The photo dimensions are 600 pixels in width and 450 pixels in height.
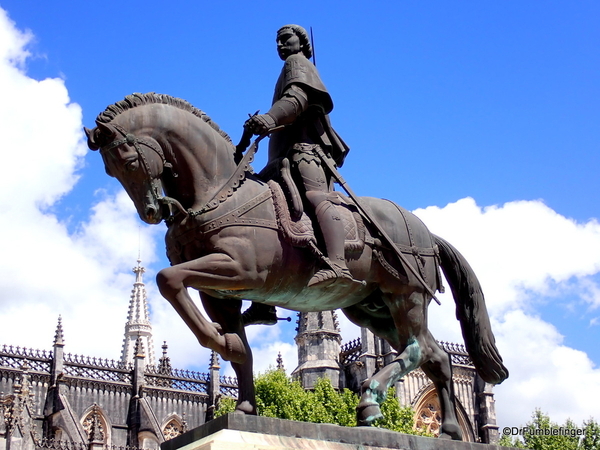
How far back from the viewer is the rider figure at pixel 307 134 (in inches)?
267

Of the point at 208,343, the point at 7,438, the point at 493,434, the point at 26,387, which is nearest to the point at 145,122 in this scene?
the point at 208,343

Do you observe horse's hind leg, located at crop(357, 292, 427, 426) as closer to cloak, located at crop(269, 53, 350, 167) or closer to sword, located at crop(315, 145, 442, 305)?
sword, located at crop(315, 145, 442, 305)

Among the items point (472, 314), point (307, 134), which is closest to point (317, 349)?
point (472, 314)

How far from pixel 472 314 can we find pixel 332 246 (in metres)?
1.86

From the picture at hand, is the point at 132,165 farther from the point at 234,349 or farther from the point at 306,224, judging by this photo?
the point at 234,349

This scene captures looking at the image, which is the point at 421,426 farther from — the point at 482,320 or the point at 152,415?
the point at 482,320

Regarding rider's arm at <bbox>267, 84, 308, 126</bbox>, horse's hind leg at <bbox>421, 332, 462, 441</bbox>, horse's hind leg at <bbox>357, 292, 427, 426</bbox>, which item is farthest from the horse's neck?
horse's hind leg at <bbox>421, 332, 462, 441</bbox>

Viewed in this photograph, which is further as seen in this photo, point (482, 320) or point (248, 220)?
point (482, 320)

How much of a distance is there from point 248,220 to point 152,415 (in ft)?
121

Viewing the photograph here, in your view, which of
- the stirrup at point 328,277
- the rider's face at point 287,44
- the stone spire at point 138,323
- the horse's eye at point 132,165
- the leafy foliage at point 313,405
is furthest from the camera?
the stone spire at point 138,323

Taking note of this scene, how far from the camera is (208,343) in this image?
625 centimetres

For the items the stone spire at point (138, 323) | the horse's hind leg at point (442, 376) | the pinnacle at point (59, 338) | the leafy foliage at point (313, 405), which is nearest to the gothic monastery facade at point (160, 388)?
the pinnacle at point (59, 338)

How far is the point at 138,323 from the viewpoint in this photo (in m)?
75.8

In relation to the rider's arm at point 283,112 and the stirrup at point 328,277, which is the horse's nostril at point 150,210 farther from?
the stirrup at point 328,277
